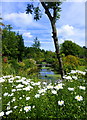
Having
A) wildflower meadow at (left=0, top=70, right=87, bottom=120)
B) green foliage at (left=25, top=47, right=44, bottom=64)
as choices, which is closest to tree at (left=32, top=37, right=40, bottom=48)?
green foliage at (left=25, top=47, right=44, bottom=64)

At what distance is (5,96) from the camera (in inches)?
133

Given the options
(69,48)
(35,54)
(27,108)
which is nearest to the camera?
(27,108)

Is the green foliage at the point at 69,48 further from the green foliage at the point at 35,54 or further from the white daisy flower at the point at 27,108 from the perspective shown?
the white daisy flower at the point at 27,108

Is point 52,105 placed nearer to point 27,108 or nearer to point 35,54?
point 27,108

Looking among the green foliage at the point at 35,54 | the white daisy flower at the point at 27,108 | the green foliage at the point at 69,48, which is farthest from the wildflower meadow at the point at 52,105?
the green foliage at the point at 69,48

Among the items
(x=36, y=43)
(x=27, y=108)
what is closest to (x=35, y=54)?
(x=36, y=43)

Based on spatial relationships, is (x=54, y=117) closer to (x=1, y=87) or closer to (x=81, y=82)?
(x=81, y=82)

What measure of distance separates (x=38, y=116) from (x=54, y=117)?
0.26 meters

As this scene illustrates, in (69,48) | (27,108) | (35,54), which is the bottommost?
(27,108)

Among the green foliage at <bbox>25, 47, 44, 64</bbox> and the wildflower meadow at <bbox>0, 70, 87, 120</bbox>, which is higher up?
the green foliage at <bbox>25, 47, 44, 64</bbox>

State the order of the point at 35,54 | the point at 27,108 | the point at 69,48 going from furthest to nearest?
the point at 69,48, the point at 35,54, the point at 27,108

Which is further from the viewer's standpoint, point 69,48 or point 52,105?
point 69,48

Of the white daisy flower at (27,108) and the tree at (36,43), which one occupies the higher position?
the tree at (36,43)

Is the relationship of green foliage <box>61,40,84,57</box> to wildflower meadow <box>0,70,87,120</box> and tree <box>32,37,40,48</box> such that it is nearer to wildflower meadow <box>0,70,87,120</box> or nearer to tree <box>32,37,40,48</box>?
tree <box>32,37,40,48</box>
